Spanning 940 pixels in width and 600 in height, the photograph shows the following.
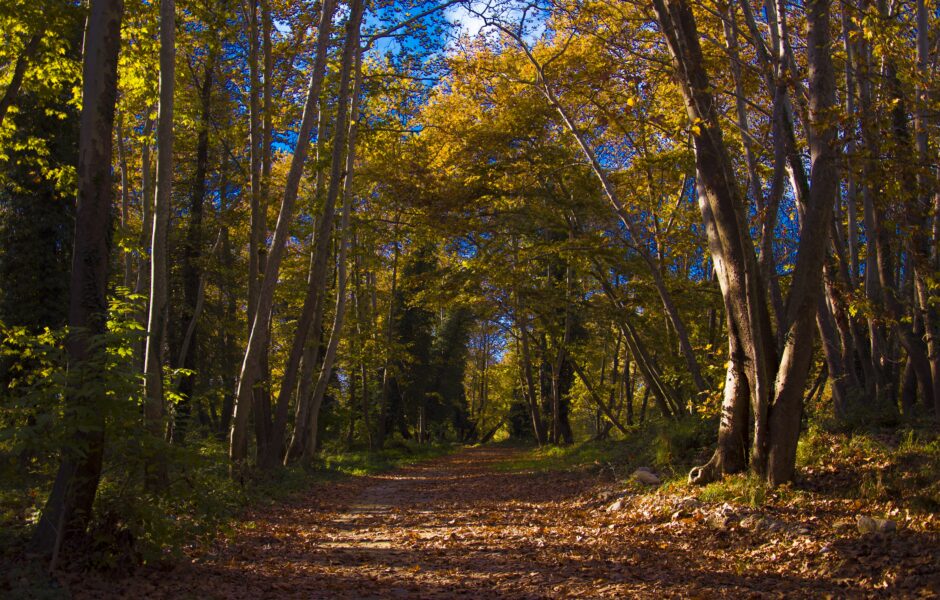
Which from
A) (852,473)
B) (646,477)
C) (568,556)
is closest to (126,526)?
(568,556)

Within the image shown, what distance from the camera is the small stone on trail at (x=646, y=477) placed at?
10.5 meters

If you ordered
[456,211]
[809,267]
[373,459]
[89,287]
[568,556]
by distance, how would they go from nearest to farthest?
[89,287]
[568,556]
[809,267]
[456,211]
[373,459]

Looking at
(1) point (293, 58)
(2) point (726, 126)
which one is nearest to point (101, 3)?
(1) point (293, 58)

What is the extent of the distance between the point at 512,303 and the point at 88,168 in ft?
48.1

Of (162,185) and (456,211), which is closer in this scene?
(162,185)

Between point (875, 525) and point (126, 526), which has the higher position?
point (126, 526)

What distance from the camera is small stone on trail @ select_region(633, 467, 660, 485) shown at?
1052cm

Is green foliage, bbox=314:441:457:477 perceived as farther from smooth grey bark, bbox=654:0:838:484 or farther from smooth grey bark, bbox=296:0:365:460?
smooth grey bark, bbox=654:0:838:484

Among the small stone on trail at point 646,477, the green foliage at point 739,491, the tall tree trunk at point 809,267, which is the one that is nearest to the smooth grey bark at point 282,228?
the small stone on trail at point 646,477

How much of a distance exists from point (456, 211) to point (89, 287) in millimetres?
11090

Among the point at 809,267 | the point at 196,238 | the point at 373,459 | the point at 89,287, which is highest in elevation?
the point at 196,238

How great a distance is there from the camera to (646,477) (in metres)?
10.7

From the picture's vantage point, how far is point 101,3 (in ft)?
19.8

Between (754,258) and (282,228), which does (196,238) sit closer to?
(282,228)
